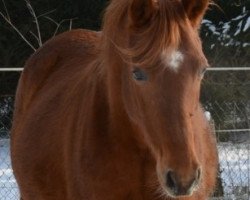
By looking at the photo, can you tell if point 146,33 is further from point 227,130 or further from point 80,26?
point 80,26

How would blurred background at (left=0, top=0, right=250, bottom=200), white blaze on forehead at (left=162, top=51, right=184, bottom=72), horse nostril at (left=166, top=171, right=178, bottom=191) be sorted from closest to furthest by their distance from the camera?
1. horse nostril at (left=166, top=171, right=178, bottom=191)
2. white blaze on forehead at (left=162, top=51, right=184, bottom=72)
3. blurred background at (left=0, top=0, right=250, bottom=200)

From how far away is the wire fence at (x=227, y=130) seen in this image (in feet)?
19.5

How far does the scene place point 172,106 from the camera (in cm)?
226

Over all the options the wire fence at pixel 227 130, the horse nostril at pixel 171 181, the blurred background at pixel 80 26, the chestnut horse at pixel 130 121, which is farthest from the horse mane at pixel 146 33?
the blurred background at pixel 80 26

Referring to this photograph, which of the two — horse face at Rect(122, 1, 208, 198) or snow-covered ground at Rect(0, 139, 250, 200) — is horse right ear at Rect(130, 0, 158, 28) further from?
snow-covered ground at Rect(0, 139, 250, 200)

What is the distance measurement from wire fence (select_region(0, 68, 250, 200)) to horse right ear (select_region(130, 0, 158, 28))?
3.36 m

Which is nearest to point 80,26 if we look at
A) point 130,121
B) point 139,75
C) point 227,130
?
point 227,130

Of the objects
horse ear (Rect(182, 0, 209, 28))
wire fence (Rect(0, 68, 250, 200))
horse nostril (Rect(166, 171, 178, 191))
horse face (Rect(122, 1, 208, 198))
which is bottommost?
wire fence (Rect(0, 68, 250, 200))

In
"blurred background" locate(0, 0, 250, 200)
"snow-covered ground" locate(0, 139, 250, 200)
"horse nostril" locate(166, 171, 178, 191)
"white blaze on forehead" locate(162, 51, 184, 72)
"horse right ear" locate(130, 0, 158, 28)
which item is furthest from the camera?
"blurred background" locate(0, 0, 250, 200)

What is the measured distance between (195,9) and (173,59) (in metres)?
0.38

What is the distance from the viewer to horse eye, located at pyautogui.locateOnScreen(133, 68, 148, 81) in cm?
236

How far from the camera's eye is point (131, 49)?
2471 millimetres

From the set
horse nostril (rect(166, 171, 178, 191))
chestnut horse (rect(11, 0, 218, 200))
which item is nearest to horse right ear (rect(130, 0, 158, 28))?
chestnut horse (rect(11, 0, 218, 200))

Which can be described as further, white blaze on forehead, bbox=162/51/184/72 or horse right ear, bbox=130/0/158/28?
horse right ear, bbox=130/0/158/28
